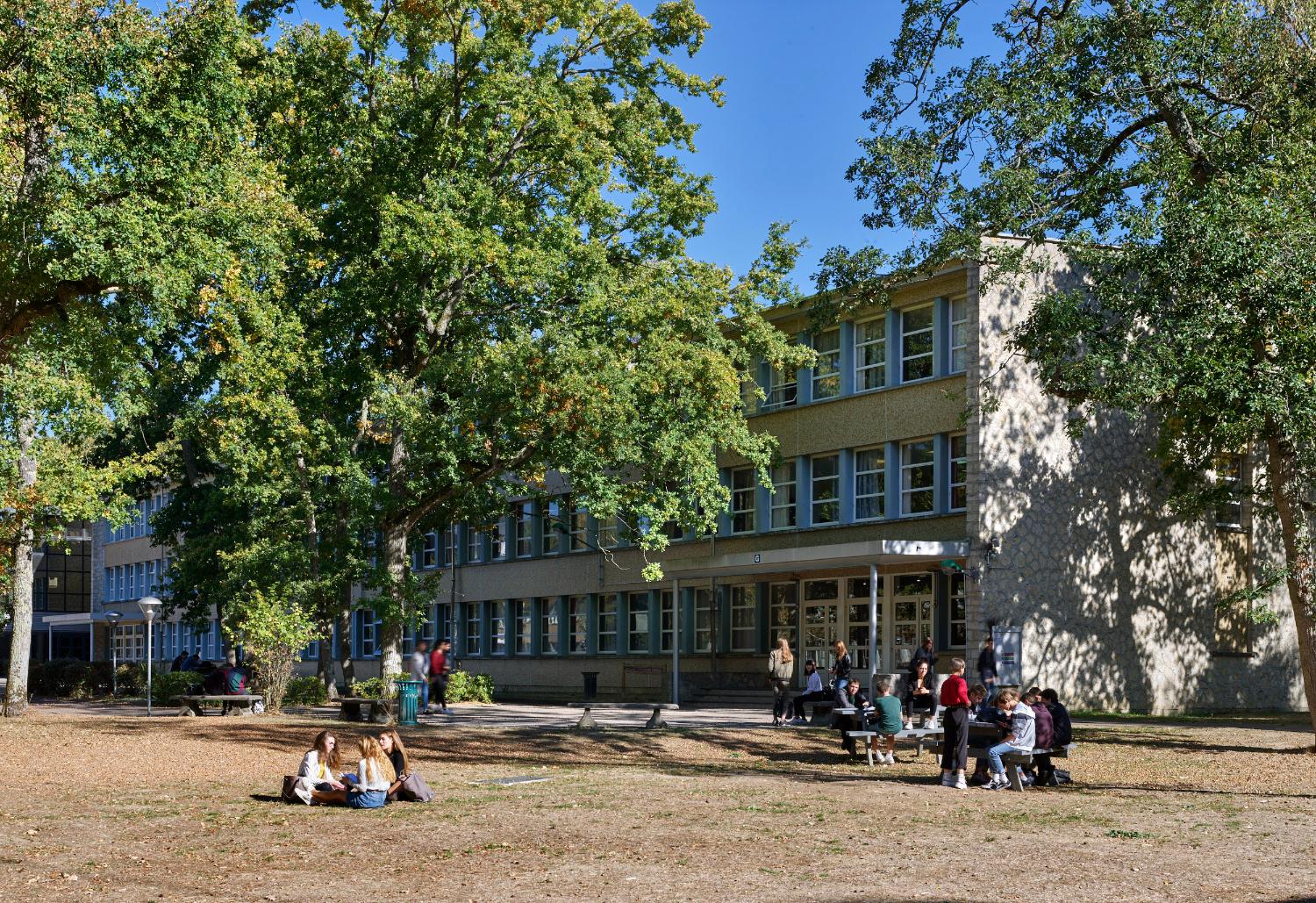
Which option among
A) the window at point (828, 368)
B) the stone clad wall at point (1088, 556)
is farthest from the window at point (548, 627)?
the stone clad wall at point (1088, 556)

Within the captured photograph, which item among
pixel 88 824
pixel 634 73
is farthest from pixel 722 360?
pixel 88 824

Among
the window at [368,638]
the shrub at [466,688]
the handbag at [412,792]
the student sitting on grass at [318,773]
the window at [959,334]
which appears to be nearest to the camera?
the student sitting on grass at [318,773]

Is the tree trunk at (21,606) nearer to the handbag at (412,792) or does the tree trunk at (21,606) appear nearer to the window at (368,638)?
the handbag at (412,792)

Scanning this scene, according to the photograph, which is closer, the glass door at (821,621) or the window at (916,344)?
the window at (916,344)

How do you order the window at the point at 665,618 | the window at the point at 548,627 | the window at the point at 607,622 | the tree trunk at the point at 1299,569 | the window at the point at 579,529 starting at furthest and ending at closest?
the window at the point at 548,627
the window at the point at 579,529
the window at the point at 607,622
the window at the point at 665,618
the tree trunk at the point at 1299,569

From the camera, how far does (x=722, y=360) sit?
28672mm

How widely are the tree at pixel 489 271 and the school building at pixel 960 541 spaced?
368cm

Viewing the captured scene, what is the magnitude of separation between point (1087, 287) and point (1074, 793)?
815 centimetres

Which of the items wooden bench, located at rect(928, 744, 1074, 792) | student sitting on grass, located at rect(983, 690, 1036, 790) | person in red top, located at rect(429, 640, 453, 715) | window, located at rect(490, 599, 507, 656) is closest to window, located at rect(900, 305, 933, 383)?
person in red top, located at rect(429, 640, 453, 715)

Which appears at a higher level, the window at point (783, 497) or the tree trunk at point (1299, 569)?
the window at point (783, 497)

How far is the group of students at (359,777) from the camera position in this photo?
15.6 metres

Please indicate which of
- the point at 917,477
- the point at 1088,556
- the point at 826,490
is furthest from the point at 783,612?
the point at 1088,556

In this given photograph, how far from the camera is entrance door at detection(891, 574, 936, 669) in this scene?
34.1m

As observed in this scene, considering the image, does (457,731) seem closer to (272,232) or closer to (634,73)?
(272,232)
